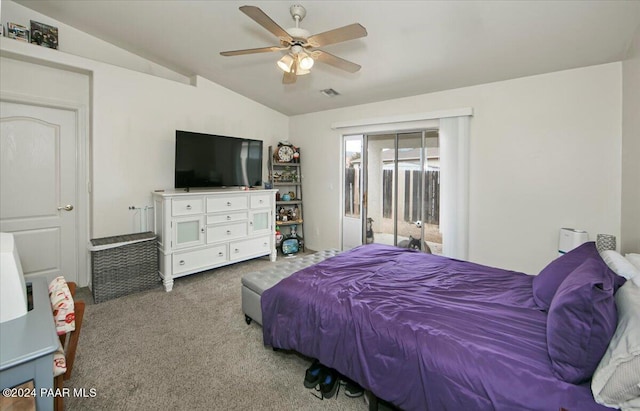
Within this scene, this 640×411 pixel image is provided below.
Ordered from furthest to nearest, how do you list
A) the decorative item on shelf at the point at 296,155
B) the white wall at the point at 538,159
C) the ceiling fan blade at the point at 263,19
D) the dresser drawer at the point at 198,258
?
the decorative item on shelf at the point at 296,155, the dresser drawer at the point at 198,258, the white wall at the point at 538,159, the ceiling fan blade at the point at 263,19

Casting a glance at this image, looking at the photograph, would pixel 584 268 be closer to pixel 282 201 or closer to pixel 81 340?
pixel 81 340

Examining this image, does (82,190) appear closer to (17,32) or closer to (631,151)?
(17,32)

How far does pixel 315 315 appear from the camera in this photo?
185 cm

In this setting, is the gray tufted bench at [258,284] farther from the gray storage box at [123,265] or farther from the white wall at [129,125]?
the white wall at [129,125]

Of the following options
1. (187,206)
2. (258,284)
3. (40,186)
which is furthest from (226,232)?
(40,186)

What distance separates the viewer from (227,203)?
3852mm

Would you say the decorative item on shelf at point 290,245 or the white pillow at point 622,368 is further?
the decorative item on shelf at point 290,245

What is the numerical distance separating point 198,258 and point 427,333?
3001 millimetres

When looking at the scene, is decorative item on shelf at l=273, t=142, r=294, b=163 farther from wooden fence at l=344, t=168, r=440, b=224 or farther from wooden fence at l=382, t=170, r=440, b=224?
wooden fence at l=382, t=170, r=440, b=224

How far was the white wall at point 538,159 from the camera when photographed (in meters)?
2.80

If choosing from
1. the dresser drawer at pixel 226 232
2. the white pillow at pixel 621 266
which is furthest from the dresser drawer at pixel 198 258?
the white pillow at pixel 621 266

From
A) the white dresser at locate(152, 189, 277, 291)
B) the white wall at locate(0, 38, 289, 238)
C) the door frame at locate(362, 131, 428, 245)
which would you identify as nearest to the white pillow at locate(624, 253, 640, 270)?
the door frame at locate(362, 131, 428, 245)

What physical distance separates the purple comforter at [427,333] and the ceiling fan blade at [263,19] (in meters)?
1.81

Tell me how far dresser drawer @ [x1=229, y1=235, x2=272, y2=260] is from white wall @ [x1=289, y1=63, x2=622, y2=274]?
2827 millimetres
